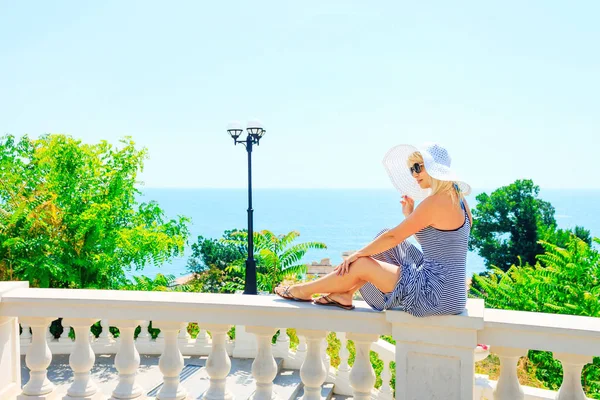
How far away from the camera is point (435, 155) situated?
2818mm

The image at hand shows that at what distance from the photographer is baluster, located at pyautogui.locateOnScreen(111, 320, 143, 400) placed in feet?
9.64

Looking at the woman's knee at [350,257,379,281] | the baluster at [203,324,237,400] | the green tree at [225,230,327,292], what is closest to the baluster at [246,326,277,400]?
the baluster at [203,324,237,400]

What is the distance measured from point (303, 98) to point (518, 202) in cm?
8279

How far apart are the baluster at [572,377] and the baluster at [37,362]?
2.74 m

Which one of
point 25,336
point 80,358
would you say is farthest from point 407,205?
point 25,336

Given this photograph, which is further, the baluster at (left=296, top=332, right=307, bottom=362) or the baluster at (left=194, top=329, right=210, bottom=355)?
the baluster at (left=194, top=329, right=210, bottom=355)

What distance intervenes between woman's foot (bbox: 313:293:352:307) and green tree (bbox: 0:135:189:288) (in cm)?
879

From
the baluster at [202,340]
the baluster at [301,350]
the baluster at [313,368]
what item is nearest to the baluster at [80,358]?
the baluster at [313,368]

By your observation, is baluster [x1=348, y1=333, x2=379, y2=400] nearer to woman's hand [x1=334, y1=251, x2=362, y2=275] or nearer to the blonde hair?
woman's hand [x1=334, y1=251, x2=362, y2=275]

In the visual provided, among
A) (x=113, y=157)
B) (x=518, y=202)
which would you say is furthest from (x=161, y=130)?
(x=113, y=157)

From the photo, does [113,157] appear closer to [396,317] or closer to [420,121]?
[396,317]

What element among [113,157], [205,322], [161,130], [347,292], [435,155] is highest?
[161,130]

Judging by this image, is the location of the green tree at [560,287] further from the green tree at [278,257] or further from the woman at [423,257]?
the woman at [423,257]

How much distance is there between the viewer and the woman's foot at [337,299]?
272 cm
